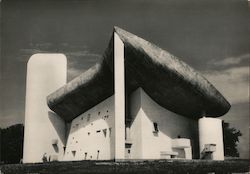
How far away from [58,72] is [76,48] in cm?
831

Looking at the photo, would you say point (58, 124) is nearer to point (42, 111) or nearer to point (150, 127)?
point (42, 111)

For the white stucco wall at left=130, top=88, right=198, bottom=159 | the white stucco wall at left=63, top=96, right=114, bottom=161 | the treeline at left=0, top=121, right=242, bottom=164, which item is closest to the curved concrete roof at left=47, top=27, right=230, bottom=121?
the white stucco wall at left=130, top=88, right=198, bottom=159

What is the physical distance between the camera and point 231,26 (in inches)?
522

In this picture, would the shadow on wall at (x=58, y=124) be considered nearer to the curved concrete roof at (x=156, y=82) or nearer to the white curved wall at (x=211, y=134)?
the curved concrete roof at (x=156, y=82)

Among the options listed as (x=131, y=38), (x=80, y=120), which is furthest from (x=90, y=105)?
(x=131, y=38)

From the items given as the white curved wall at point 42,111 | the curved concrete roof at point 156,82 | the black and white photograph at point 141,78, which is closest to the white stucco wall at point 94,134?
the black and white photograph at point 141,78

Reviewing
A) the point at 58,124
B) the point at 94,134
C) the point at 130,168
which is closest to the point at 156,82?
the point at 94,134

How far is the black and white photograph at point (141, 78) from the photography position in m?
12.9

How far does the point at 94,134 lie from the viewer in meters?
19.3

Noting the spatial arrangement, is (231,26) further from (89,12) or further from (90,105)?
(90,105)

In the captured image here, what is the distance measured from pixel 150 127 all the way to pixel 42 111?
9.45m

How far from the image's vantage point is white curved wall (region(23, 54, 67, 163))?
78.0 feet

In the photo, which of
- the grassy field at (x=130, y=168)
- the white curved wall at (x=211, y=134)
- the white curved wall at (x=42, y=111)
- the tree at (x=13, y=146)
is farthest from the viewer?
the tree at (x=13, y=146)

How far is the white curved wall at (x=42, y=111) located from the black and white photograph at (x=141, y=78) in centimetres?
112
